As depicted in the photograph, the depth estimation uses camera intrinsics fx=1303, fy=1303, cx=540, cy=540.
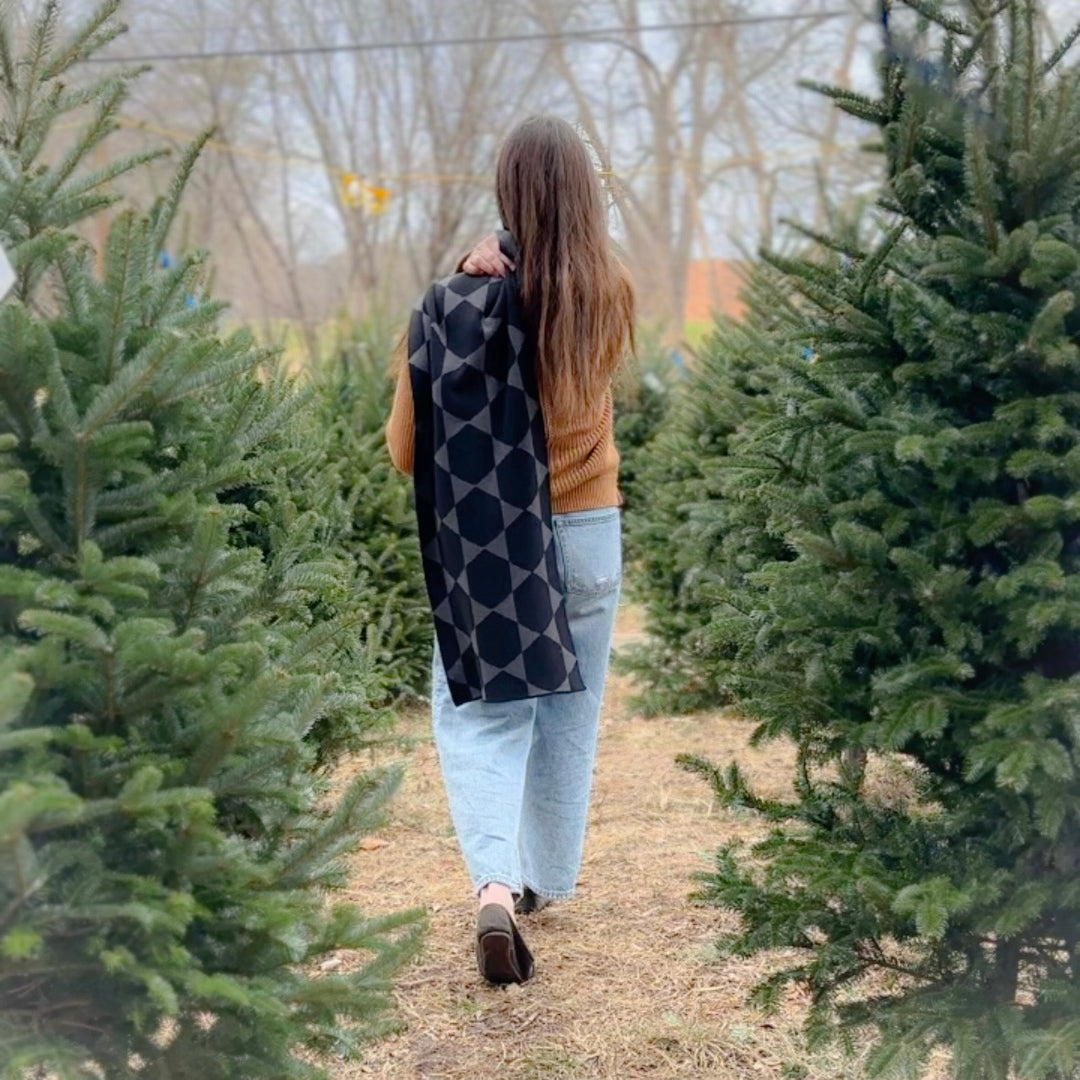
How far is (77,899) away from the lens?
1.61 meters

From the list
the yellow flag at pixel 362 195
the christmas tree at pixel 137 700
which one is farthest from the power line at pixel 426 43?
the christmas tree at pixel 137 700

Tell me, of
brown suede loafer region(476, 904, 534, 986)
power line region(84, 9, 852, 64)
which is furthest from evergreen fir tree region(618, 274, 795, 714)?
power line region(84, 9, 852, 64)

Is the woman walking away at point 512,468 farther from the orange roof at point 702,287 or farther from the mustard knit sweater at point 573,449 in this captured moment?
the orange roof at point 702,287

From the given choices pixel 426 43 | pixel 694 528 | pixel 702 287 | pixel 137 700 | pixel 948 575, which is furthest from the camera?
pixel 702 287

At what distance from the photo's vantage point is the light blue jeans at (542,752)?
2920 millimetres

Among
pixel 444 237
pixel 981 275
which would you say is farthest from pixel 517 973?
pixel 444 237

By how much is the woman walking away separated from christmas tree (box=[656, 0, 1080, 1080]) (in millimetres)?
650

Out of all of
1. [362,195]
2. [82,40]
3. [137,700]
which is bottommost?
[137,700]

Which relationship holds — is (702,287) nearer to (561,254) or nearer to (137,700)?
(561,254)

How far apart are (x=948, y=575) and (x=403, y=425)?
1.34 metres

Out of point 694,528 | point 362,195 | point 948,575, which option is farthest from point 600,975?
point 362,195

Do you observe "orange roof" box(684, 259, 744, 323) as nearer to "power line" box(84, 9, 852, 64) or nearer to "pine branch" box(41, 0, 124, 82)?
"power line" box(84, 9, 852, 64)

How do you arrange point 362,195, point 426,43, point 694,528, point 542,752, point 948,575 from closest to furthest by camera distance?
1. point 948,575
2. point 542,752
3. point 694,528
4. point 426,43
5. point 362,195

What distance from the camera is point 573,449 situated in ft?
9.68
